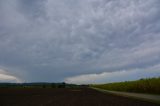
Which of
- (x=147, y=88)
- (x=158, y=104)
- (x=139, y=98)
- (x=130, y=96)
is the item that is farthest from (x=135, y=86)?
(x=158, y=104)

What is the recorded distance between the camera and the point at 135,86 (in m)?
22.6

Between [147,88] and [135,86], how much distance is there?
492 cm

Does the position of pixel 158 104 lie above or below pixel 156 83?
below

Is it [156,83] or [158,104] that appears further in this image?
[156,83]

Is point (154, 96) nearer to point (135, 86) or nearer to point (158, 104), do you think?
point (158, 104)

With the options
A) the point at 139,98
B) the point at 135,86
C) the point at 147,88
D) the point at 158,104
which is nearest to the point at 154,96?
the point at 158,104

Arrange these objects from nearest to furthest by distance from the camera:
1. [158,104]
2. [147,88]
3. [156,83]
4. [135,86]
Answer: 1. [158,104]
2. [156,83]
3. [147,88]
4. [135,86]

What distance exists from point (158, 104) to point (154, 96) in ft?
1.98

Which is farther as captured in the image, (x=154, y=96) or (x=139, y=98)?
(x=139, y=98)

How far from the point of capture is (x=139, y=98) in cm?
1966

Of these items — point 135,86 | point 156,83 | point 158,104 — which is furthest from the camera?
point 135,86

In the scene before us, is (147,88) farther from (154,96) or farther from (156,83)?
(154,96)

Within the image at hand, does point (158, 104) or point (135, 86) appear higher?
point (135, 86)

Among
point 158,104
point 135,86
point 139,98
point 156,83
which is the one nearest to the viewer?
point 158,104
